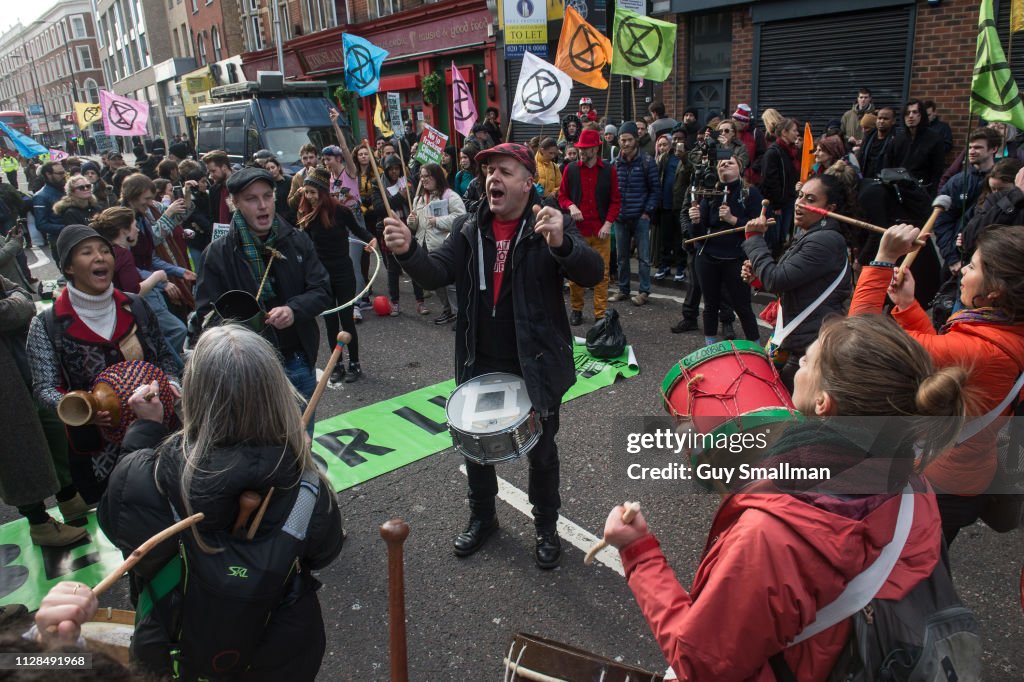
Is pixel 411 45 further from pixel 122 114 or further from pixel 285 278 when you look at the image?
pixel 285 278

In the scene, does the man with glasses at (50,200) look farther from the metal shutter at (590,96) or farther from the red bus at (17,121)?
the red bus at (17,121)

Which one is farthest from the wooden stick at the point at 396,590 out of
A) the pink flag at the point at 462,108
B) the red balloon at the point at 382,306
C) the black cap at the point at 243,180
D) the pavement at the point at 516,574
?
the pink flag at the point at 462,108

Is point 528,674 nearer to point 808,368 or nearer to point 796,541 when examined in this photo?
point 796,541

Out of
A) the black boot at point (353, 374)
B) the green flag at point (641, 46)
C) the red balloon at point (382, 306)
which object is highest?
the green flag at point (641, 46)

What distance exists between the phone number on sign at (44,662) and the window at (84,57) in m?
81.9

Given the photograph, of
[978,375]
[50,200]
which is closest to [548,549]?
[978,375]

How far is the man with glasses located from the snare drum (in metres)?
8.26

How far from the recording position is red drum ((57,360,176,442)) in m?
2.82

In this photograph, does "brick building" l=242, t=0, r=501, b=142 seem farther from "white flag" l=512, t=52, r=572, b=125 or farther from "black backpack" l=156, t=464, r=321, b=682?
"black backpack" l=156, t=464, r=321, b=682

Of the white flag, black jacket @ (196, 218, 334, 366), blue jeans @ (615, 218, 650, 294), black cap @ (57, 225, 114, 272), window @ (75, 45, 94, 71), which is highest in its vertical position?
window @ (75, 45, 94, 71)

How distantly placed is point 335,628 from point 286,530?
5.23 feet

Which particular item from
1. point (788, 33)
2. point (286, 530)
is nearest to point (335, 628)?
point (286, 530)

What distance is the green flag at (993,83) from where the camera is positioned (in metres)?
4.43

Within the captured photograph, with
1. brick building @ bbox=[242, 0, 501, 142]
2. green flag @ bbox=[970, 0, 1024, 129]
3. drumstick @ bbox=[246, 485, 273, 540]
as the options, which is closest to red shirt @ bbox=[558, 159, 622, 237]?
green flag @ bbox=[970, 0, 1024, 129]
